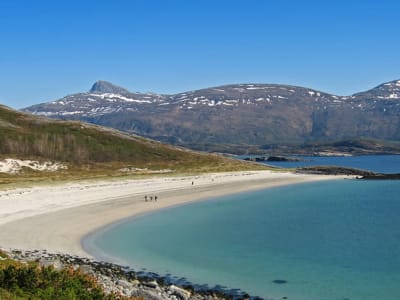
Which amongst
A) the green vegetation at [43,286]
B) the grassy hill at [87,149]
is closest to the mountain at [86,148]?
the grassy hill at [87,149]

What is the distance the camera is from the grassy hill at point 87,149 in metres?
141

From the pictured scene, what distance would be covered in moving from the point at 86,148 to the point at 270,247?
11688cm

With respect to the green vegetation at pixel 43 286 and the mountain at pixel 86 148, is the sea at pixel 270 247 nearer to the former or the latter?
the green vegetation at pixel 43 286

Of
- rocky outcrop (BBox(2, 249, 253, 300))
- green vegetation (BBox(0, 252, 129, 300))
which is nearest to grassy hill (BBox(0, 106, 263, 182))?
rocky outcrop (BBox(2, 249, 253, 300))

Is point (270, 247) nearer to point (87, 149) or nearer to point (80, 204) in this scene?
point (80, 204)

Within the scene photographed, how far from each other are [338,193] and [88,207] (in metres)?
58.7

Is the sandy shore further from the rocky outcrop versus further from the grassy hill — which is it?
the grassy hill

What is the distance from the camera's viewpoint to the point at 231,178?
132875 millimetres

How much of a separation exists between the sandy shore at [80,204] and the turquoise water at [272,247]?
148 inches

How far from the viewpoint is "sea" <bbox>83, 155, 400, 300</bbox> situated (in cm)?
3303

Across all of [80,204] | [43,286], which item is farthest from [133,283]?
[80,204]

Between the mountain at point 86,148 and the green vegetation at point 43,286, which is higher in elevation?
the mountain at point 86,148

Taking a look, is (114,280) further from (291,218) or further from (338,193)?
(338,193)

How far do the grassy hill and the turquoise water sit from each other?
237ft
